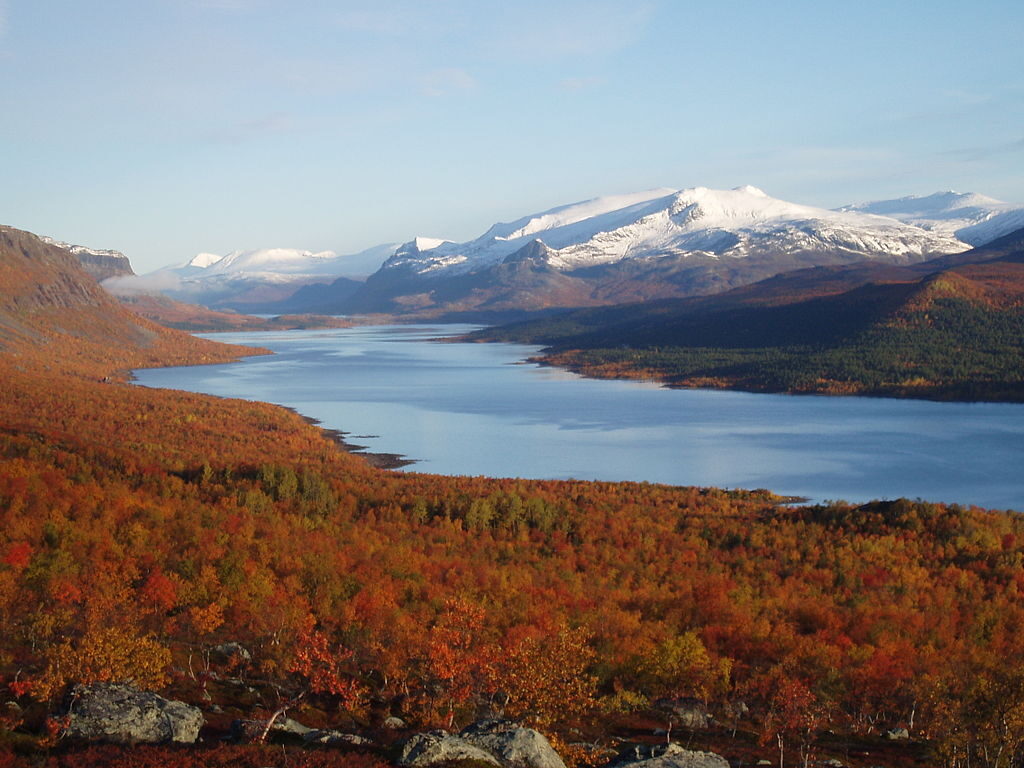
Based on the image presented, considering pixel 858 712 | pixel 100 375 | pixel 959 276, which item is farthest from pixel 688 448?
pixel 959 276

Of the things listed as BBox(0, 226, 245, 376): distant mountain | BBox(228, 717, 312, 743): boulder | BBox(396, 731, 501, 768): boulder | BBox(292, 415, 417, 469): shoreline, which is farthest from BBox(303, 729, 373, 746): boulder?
BBox(0, 226, 245, 376): distant mountain

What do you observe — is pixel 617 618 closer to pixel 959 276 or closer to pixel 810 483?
pixel 810 483

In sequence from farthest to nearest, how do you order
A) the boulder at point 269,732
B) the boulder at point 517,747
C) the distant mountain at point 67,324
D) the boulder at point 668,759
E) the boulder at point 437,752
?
1. the distant mountain at point 67,324
2. the boulder at point 269,732
3. the boulder at point 668,759
4. the boulder at point 517,747
5. the boulder at point 437,752

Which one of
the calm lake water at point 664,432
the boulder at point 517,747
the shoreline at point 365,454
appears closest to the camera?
the boulder at point 517,747

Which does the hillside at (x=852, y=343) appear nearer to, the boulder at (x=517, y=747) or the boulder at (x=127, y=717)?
the boulder at (x=517, y=747)

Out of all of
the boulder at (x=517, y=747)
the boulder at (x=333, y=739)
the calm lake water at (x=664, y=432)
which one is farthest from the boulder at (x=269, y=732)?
the calm lake water at (x=664, y=432)

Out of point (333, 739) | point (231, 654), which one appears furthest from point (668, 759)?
point (231, 654)

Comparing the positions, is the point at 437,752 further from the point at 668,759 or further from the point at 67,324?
the point at 67,324
